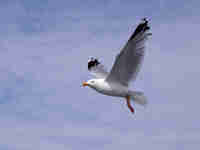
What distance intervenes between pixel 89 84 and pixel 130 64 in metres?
2.06

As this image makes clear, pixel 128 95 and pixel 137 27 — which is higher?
pixel 137 27

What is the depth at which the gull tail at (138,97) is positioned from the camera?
25406mm

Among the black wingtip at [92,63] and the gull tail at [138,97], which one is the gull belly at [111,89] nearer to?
the gull tail at [138,97]

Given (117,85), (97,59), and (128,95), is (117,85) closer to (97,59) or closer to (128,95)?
(128,95)

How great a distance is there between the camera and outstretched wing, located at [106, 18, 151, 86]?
24.0 m

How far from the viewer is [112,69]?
2520 centimetres

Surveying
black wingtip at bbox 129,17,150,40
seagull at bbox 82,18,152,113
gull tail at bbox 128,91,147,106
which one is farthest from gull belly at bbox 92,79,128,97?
black wingtip at bbox 129,17,150,40

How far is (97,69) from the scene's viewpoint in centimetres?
2880

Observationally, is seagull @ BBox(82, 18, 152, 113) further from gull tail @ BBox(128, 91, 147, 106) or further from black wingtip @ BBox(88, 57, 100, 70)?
black wingtip @ BBox(88, 57, 100, 70)

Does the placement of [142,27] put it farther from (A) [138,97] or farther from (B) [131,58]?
(A) [138,97]

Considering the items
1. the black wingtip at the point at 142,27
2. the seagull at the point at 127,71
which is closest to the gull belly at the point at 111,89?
the seagull at the point at 127,71

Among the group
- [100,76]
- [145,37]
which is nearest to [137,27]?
[145,37]

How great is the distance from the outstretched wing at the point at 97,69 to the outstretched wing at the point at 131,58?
2895 mm

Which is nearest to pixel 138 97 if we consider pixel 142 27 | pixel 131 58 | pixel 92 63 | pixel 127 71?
pixel 127 71
